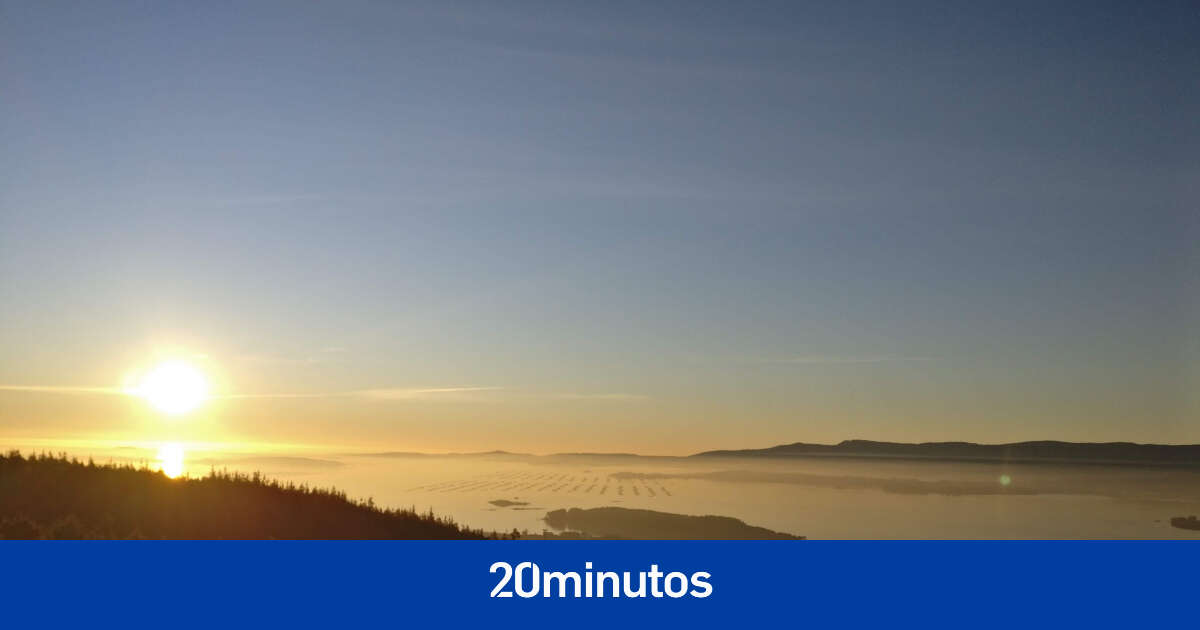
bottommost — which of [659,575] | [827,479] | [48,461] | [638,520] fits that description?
[659,575]

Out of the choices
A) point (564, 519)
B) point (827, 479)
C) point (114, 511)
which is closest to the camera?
point (114, 511)

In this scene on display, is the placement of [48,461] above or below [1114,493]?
below

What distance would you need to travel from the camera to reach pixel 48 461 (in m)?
18.3

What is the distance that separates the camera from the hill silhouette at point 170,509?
14.9m

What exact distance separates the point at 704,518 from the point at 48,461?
2021cm

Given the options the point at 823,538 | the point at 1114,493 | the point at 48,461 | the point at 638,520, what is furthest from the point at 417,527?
the point at 1114,493

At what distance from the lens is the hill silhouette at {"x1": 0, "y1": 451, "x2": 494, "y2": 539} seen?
14930 millimetres

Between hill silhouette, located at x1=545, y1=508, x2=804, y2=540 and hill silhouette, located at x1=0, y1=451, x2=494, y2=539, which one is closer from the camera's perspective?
hill silhouette, located at x1=0, y1=451, x2=494, y2=539

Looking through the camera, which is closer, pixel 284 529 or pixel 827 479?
pixel 284 529

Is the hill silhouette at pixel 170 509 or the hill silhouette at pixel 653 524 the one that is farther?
the hill silhouette at pixel 653 524

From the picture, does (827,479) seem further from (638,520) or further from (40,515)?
(40,515)

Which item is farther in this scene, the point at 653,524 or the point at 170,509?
the point at 653,524

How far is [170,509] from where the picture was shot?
1591 centimetres

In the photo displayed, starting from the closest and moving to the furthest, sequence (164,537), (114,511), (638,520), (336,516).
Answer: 1. (164,537)
2. (114,511)
3. (336,516)
4. (638,520)
